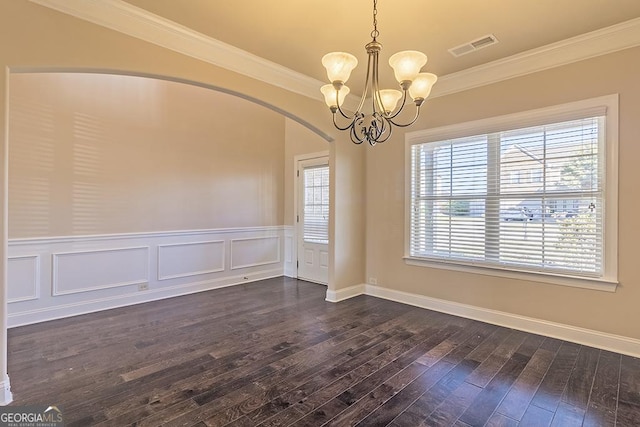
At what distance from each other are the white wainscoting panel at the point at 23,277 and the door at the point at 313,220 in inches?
146

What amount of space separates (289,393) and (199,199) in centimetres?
362

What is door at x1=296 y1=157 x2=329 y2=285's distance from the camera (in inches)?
221

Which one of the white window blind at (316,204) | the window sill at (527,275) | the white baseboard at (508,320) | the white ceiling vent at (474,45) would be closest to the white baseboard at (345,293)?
the white baseboard at (508,320)

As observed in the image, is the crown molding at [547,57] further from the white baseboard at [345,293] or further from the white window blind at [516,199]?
the white baseboard at [345,293]

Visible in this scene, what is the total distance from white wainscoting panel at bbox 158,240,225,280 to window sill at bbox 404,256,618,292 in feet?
10.0

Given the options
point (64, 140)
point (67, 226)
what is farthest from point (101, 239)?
point (64, 140)

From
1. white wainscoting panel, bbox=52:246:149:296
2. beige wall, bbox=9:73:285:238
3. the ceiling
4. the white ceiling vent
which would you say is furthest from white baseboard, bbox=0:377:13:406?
the white ceiling vent

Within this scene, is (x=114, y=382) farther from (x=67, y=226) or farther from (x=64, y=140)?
(x=64, y=140)

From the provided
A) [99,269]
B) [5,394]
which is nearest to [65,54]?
[5,394]

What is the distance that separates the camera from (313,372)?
2.63 meters

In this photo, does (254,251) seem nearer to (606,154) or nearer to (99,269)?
(99,269)

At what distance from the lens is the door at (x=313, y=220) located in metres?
5.62

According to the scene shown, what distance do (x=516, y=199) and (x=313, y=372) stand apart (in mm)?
2813

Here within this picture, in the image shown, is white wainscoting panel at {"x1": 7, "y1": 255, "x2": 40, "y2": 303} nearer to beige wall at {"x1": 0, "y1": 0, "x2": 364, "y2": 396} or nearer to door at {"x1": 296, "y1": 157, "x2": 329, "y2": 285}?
beige wall at {"x1": 0, "y1": 0, "x2": 364, "y2": 396}
